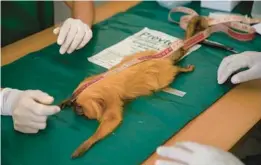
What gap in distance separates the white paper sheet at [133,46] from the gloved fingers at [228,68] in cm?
14

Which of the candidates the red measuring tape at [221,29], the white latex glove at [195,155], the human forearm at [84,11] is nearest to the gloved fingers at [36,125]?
the white latex glove at [195,155]

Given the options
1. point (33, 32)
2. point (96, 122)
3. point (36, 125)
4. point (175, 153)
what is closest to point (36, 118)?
point (36, 125)

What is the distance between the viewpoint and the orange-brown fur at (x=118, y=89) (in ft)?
2.82

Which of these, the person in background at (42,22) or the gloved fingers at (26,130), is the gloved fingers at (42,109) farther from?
the person in background at (42,22)

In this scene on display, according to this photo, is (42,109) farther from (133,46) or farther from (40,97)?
(133,46)

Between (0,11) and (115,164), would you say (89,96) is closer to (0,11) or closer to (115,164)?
(115,164)

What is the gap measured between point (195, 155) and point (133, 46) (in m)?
0.46

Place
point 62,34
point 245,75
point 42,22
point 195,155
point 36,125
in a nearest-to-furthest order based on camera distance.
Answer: point 195,155 < point 36,125 < point 245,75 < point 62,34 < point 42,22

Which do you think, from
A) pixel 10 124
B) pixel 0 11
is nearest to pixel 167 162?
pixel 10 124

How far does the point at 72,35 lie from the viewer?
42.8 inches

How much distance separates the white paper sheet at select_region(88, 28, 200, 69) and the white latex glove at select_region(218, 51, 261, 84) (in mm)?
139

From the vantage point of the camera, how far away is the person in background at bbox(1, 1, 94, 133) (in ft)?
2.72

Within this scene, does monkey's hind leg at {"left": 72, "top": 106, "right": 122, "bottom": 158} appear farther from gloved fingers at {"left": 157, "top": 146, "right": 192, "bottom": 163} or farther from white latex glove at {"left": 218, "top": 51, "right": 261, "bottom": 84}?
white latex glove at {"left": 218, "top": 51, "right": 261, "bottom": 84}

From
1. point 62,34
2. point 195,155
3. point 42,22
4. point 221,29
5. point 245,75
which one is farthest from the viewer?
point 42,22
